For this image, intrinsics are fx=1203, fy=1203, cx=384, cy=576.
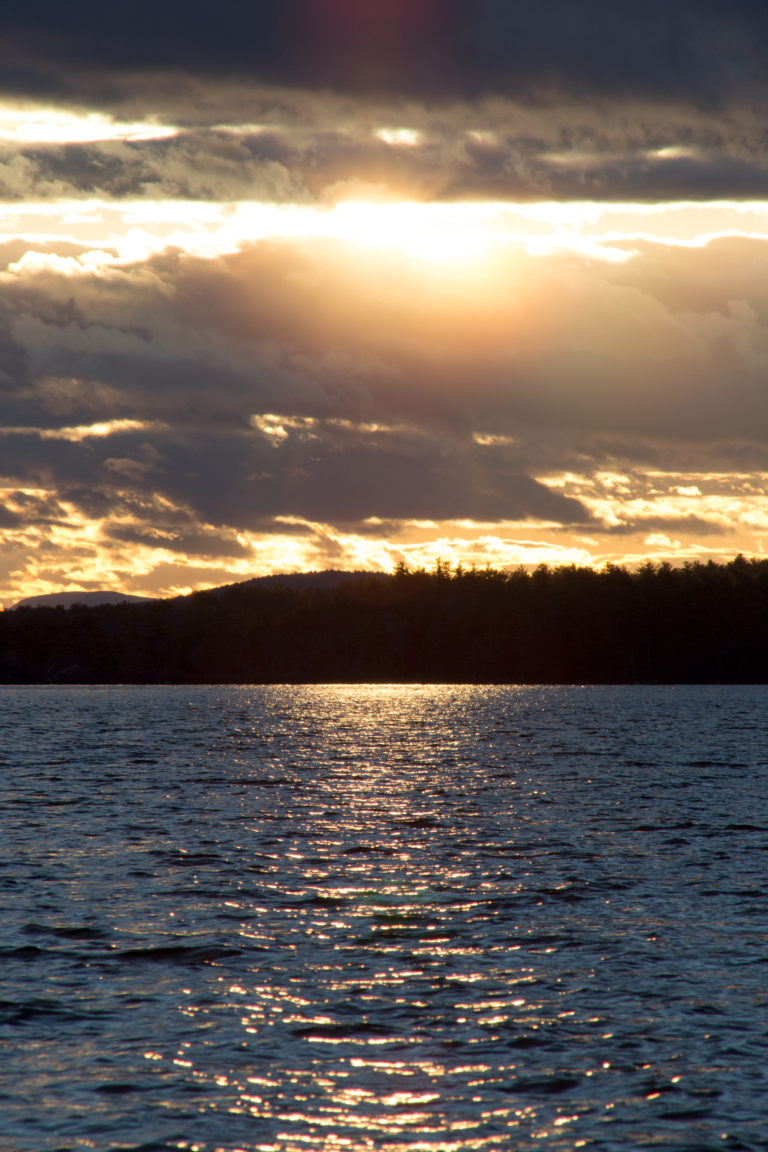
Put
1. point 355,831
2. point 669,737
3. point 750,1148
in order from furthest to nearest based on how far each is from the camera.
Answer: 1. point 669,737
2. point 355,831
3. point 750,1148

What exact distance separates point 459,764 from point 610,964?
173 feet

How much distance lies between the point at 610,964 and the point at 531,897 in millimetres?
6258

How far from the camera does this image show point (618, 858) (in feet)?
115

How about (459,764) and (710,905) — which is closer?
(710,905)

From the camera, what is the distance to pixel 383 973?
22031 mm

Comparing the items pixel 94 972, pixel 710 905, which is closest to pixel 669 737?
pixel 710 905

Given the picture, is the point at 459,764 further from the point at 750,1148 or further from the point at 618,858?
the point at 750,1148

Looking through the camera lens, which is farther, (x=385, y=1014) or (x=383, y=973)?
(x=383, y=973)

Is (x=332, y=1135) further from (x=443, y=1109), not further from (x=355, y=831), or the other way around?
(x=355, y=831)

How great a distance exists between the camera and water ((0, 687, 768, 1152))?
15.4 m

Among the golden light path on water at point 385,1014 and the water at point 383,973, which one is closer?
the golden light path on water at point 385,1014

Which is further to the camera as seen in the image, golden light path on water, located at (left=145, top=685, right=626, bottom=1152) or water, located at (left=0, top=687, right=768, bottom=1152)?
water, located at (left=0, top=687, right=768, bottom=1152)

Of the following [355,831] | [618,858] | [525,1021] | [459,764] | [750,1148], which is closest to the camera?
[750,1148]

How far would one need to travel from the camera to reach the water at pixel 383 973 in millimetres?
15367
